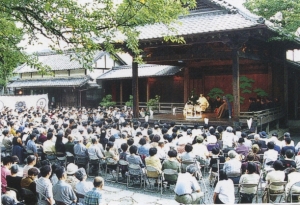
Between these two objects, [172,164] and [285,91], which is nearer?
[172,164]

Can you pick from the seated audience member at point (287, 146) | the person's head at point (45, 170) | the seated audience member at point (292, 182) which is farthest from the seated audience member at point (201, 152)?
the person's head at point (45, 170)

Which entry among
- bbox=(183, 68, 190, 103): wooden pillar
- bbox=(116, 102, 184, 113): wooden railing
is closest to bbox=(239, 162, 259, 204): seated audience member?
bbox=(116, 102, 184, 113): wooden railing

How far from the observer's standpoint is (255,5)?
2089 cm

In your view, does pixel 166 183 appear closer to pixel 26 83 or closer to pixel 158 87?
pixel 158 87

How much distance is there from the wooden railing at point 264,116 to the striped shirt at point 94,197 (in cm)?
988

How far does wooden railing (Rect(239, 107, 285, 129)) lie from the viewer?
14.8 m

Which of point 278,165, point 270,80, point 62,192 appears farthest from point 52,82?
point 278,165

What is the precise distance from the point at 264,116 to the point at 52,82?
66.3ft

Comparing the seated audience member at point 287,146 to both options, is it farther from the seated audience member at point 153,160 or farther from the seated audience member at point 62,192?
the seated audience member at point 62,192

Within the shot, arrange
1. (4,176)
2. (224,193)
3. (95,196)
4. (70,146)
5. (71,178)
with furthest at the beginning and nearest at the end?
1. (70,146)
2. (71,178)
3. (4,176)
4. (224,193)
5. (95,196)

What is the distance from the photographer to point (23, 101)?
2331cm

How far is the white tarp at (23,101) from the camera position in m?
22.6

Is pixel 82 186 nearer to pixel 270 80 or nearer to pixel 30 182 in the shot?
pixel 30 182

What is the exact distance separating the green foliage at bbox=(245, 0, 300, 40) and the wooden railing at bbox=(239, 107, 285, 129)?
3.64 metres
